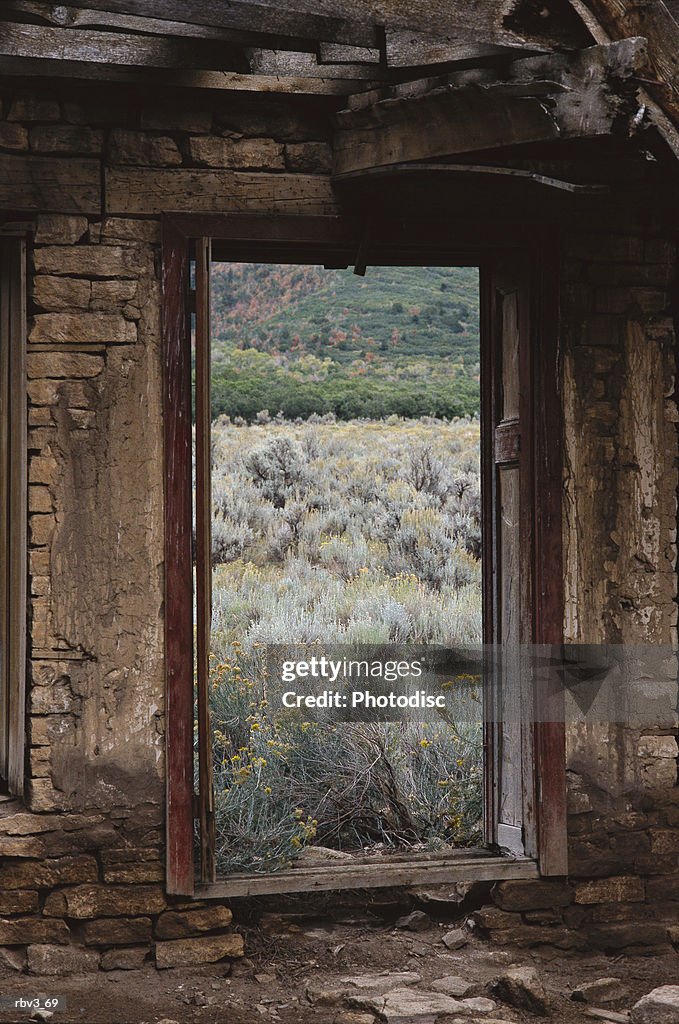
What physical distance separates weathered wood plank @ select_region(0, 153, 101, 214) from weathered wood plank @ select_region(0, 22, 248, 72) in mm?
440

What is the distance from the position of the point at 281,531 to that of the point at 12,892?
6.09 metres

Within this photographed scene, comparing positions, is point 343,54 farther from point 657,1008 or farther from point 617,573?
point 657,1008

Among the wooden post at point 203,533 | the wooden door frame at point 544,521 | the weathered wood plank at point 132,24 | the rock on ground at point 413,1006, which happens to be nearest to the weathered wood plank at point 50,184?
the wooden post at point 203,533

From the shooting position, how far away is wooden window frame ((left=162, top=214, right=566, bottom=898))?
3912 mm

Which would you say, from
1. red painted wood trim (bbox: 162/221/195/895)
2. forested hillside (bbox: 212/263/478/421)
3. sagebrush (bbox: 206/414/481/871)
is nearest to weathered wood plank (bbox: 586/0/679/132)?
red painted wood trim (bbox: 162/221/195/895)

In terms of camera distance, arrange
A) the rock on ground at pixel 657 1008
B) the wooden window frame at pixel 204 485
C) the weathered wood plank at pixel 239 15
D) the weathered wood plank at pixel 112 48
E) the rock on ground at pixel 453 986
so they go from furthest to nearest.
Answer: the wooden window frame at pixel 204 485 < the rock on ground at pixel 453 986 < the rock on ground at pixel 657 1008 < the weathered wood plank at pixel 112 48 < the weathered wood plank at pixel 239 15

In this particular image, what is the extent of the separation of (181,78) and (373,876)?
9.93 feet

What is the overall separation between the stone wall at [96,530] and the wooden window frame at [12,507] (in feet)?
0.28

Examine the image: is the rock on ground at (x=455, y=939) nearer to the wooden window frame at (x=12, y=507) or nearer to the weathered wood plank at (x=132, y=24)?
the wooden window frame at (x=12, y=507)

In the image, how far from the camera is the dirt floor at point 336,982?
3.63m

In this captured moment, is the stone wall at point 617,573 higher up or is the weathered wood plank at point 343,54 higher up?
the weathered wood plank at point 343,54

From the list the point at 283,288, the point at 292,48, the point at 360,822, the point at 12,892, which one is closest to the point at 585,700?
the point at 360,822

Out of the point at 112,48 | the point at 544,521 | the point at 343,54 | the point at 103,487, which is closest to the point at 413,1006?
the point at 544,521

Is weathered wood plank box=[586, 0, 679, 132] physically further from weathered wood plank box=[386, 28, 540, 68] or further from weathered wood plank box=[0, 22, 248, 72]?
weathered wood plank box=[0, 22, 248, 72]
